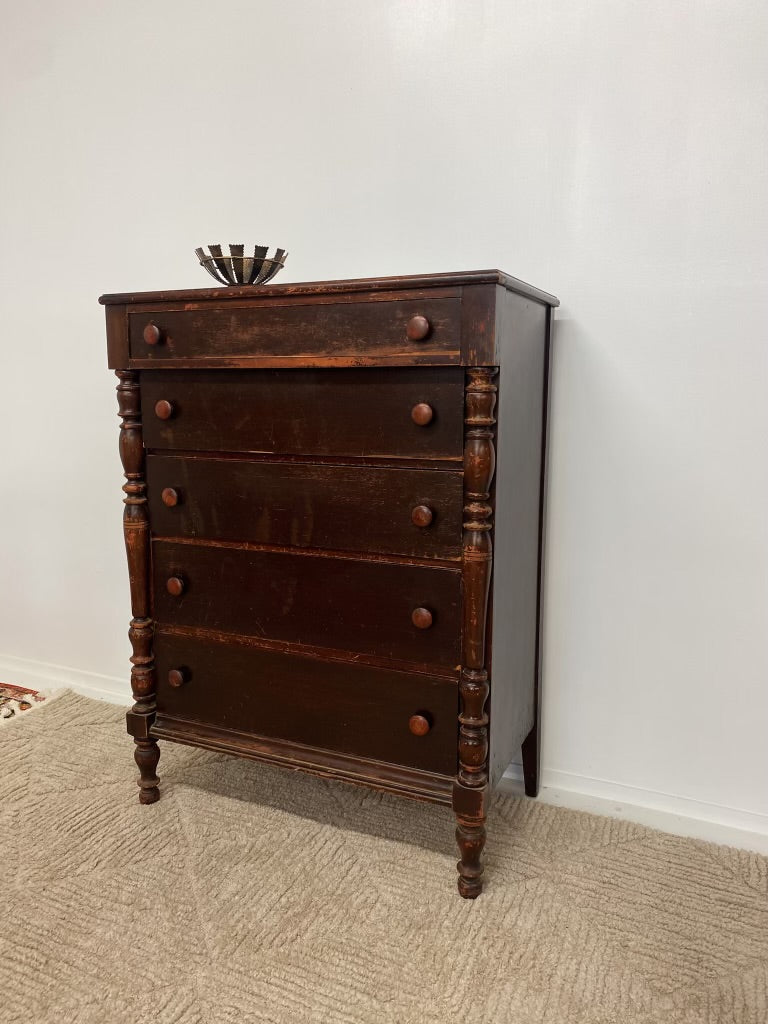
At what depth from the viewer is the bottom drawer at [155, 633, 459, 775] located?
1468mm

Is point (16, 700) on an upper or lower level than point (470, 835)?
lower

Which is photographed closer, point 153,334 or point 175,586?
point 153,334

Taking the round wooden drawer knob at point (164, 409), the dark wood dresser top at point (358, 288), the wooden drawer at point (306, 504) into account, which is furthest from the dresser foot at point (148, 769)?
the dark wood dresser top at point (358, 288)

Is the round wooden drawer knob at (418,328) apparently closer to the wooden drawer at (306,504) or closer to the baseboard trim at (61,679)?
the wooden drawer at (306,504)

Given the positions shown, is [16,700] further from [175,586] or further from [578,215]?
[578,215]

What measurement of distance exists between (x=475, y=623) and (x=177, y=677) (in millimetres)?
706

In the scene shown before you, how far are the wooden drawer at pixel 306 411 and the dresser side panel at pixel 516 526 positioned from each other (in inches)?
4.6

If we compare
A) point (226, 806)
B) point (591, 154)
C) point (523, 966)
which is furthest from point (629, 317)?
point (226, 806)

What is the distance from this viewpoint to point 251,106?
1979 millimetres

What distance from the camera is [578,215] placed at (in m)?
1.66

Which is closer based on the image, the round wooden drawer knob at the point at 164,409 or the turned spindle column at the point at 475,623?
the turned spindle column at the point at 475,623

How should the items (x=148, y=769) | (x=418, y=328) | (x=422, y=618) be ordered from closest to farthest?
(x=418, y=328) < (x=422, y=618) < (x=148, y=769)

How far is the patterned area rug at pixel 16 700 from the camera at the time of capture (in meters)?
2.29

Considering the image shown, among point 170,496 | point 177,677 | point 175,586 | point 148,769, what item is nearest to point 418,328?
point 170,496
